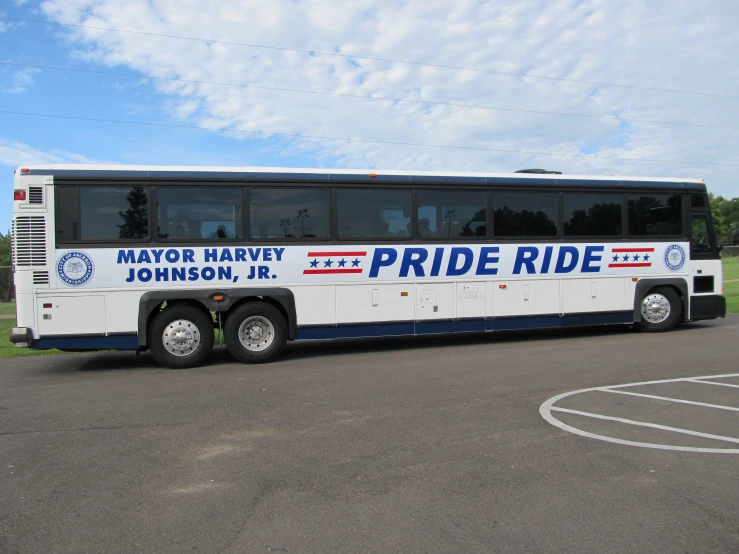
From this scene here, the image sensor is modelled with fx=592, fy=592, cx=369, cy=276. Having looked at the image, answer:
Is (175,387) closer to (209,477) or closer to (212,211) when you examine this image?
(212,211)

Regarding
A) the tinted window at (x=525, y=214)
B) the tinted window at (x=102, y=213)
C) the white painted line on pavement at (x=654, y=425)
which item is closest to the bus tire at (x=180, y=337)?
the tinted window at (x=102, y=213)

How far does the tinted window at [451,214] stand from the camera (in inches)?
427

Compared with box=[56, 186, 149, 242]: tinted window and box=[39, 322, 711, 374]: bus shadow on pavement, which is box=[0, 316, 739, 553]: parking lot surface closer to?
box=[39, 322, 711, 374]: bus shadow on pavement

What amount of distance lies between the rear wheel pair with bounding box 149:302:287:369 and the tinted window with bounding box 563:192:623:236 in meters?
6.07

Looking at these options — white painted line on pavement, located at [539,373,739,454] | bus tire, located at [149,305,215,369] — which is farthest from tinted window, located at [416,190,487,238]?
white painted line on pavement, located at [539,373,739,454]

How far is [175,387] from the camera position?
8047 mm

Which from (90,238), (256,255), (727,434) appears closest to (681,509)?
(727,434)

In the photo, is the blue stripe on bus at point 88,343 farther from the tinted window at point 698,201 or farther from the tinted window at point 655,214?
the tinted window at point 698,201

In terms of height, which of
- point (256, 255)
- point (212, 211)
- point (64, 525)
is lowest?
point (64, 525)

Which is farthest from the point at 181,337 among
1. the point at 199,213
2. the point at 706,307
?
the point at 706,307

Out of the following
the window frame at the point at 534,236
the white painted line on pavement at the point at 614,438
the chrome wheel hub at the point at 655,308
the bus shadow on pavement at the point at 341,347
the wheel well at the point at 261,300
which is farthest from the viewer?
the chrome wheel hub at the point at 655,308

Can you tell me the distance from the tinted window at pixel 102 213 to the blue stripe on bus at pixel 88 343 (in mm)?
1559

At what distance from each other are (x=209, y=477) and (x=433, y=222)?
724 cm

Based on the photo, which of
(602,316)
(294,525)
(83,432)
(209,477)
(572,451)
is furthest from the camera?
(602,316)
